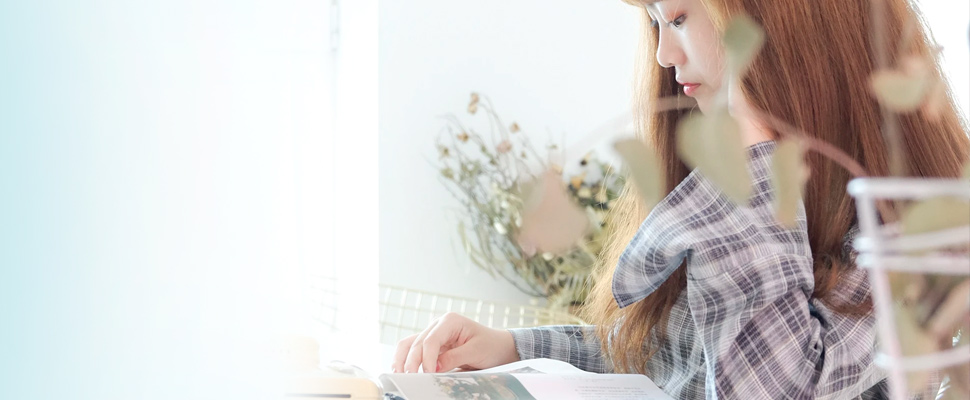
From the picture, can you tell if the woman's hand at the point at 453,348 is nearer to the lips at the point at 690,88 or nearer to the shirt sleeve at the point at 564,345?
the shirt sleeve at the point at 564,345

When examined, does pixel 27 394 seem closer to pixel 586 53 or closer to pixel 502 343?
pixel 502 343

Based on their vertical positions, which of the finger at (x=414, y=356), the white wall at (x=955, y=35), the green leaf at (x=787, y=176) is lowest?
the finger at (x=414, y=356)

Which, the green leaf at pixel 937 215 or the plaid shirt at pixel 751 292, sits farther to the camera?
→ the plaid shirt at pixel 751 292

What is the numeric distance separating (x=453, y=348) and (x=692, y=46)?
1.42ft

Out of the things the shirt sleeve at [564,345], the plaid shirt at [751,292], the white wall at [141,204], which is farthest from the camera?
the shirt sleeve at [564,345]

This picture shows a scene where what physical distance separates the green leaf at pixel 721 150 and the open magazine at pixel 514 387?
0.46 m

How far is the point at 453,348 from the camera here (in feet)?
3.22

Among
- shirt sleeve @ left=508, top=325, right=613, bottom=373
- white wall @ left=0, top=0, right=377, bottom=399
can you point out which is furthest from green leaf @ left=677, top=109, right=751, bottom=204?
shirt sleeve @ left=508, top=325, right=613, bottom=373

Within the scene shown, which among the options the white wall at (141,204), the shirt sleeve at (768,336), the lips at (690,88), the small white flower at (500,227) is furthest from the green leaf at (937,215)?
the small white flower at (500,227)

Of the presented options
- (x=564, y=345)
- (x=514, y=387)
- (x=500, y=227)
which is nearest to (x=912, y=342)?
(x=514, y=387)

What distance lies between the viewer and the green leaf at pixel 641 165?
209 mm

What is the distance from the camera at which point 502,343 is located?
3.34 ft

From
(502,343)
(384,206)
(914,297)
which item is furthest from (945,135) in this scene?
(384,206)

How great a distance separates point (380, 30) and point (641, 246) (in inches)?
85.0
